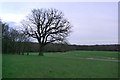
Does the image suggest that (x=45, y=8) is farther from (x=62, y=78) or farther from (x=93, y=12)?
(x=62, y=78)

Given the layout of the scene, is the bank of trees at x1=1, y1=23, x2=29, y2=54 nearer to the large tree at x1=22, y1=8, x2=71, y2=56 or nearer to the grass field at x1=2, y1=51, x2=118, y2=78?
the large tree at x1=22, y1=8, x2=71, y2=56

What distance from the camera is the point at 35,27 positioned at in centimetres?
2202

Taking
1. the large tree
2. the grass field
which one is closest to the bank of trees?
the large tree

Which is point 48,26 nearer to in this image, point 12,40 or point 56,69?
point 12,40

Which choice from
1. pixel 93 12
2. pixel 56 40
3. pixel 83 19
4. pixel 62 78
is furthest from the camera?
pixel 56 40

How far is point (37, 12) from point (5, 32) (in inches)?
269

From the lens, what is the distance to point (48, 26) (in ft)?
71.6

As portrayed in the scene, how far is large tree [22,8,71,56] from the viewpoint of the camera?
70.0 feet

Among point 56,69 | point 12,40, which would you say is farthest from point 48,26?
point 56,69

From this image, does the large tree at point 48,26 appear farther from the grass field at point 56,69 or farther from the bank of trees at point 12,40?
the grass field at point 56,69

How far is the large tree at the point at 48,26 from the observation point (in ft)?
70.0

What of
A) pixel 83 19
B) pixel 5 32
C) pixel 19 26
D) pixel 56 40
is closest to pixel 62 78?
pixel 83 19

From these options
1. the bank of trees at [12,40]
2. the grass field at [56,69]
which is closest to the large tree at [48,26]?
the bank of trees at [12,40]

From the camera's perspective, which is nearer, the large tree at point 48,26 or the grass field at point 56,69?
the grass field at point 56,69
